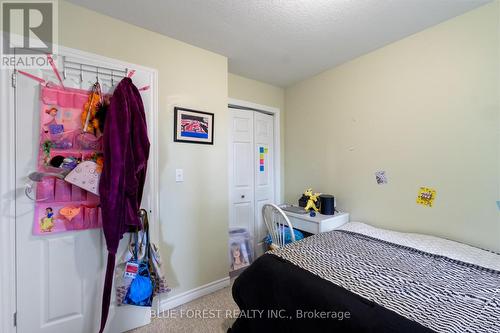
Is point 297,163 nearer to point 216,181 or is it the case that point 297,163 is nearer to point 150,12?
point 216,181

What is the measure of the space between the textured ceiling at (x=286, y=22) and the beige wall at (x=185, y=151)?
12 cm

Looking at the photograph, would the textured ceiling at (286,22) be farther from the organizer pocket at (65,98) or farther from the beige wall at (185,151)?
the organizer pocket at (65,98)

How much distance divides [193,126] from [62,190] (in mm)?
1069

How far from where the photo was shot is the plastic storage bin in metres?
2.52

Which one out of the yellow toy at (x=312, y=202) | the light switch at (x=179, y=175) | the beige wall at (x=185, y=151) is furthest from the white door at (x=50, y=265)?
the yellow toy at (x=312, y=202)

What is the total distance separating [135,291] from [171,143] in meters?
1.17

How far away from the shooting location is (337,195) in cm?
236

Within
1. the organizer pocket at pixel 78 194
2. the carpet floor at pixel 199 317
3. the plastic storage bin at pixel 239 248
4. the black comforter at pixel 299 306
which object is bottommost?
the carpet floor at pixel 199 317

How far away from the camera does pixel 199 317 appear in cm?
172

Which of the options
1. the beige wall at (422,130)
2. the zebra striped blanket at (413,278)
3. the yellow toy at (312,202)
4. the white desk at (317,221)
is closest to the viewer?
the zebra striped blanket at (413,278)

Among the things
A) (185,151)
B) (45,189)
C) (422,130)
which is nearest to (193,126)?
(185,151)

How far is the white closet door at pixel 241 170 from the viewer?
2609 mm

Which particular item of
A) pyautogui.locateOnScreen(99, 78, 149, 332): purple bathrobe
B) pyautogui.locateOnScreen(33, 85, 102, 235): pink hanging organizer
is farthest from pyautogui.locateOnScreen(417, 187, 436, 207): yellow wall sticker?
pyautogui.locateOnScreen(33, 85, 102, 235): pink hanging organizer

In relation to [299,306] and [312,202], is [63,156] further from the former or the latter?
[312,202]
